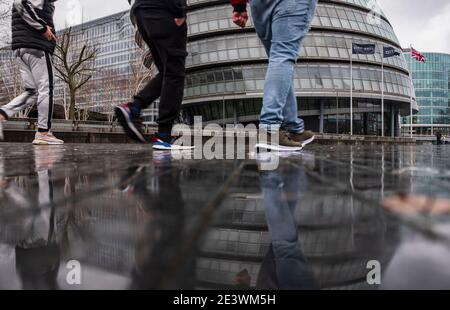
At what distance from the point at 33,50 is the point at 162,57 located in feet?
10.7

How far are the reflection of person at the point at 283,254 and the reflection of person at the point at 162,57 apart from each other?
9.30 ft

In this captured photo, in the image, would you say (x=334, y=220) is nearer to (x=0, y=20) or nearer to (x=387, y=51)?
(x=0, y=20)

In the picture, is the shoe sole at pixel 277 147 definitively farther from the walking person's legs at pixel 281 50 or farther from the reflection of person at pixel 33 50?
the reflection of person at pixel 33 50

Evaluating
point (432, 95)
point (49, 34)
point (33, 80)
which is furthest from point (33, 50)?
point (432, 95)

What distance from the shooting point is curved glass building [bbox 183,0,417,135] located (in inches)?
1382

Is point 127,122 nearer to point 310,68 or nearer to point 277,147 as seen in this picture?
point 277,147

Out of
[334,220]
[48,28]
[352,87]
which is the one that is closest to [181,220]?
[334,220]

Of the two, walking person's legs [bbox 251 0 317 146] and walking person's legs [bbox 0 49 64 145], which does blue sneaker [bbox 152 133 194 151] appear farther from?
walking person's legs [bbox 0 49 64 145]

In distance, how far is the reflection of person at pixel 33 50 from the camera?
5480mm

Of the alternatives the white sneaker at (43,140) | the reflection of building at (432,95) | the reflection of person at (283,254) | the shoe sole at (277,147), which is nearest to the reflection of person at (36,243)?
the reflection of person at (283,254)

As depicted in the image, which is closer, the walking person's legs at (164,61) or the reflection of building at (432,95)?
the walking person's legs at (164,61)

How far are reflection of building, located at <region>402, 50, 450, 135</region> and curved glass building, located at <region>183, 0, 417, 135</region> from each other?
56729 mm

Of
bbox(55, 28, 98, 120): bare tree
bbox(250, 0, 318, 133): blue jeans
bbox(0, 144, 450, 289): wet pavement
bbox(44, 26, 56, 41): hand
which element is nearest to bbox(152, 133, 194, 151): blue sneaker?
bbox(250, 0, 318, 133): blue jeans

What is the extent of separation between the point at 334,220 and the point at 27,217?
772mm
